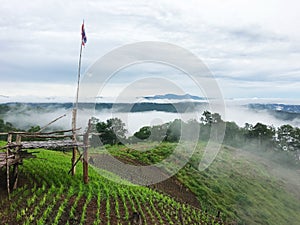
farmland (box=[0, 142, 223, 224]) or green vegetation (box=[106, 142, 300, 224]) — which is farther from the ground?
farmland (box=[0, 142, 223, 224])

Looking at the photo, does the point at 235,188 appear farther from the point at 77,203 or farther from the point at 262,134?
→ the point at 262,134

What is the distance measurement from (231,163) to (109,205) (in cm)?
2187

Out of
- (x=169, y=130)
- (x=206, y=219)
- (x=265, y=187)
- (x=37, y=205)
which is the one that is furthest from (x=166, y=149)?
(x=37, y=205)

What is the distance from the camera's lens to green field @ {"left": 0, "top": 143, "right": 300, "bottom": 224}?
9.72 m


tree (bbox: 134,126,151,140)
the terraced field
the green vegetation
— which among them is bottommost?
the green vegetation

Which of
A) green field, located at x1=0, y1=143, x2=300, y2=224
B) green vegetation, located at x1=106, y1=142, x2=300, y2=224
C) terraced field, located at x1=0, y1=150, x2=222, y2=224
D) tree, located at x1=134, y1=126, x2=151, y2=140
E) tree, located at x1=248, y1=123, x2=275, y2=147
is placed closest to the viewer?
terraced field, located at x1=0, y1=150, x2=222, y2=224

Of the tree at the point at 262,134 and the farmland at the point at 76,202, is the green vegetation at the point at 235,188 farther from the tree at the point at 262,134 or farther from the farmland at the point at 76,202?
the tree at the point at 262,134

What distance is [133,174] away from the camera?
758 inches

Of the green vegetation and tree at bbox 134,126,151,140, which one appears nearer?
the green vegetation

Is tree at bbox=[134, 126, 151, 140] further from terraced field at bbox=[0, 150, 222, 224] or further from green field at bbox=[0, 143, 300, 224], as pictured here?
terraced field at bbox=[0, 150, 222, 224]

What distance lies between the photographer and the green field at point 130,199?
9.72m

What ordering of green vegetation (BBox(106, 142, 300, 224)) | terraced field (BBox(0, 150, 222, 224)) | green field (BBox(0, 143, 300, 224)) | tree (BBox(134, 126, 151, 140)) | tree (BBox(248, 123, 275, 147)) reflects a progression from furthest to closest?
tree (BBox(248, 123, 275, 147)) → tree (BBox(134, 126, 151, 140)) → green vegetation (BBox(106, 142, 300, 224)) → green field (BBox(0, 143, 300, 224)) → terraced field (BBox(0, 150, 222, 224))

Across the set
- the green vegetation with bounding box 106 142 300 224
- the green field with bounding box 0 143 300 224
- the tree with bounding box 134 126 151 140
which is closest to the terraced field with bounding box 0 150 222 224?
the green field with bounding box 0 143 300 224

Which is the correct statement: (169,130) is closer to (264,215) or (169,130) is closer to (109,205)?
(264,215)
